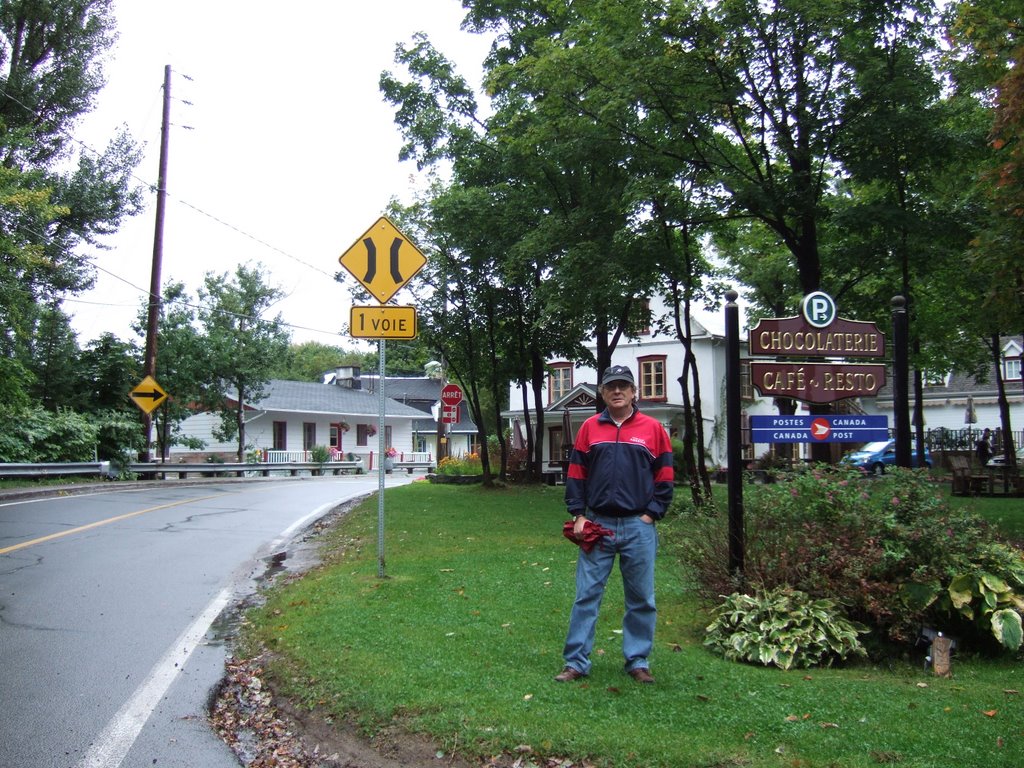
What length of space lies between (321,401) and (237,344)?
11100 mm

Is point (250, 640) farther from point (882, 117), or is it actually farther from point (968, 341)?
point (968, 341)

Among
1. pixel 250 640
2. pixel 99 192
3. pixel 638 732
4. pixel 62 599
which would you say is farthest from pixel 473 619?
pixel 99 192

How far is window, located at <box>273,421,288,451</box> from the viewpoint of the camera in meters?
46.1

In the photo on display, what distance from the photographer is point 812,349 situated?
7.71 m

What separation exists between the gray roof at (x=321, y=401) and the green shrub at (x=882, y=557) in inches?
1519

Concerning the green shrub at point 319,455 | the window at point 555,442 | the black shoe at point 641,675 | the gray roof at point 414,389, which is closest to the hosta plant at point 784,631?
the black shoe at point 641,675

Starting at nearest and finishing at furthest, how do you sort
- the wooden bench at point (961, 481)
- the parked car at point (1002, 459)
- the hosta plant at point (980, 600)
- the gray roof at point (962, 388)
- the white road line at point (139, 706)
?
the white road line at point (139, 706) → the hosta plant at point (980, 600) → the wooden bench at point (961, 481) → the parked car at point (1002, 459) → the gray roof at point (962, 388)

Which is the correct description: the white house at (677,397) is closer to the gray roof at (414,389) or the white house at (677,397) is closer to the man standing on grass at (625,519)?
the man standing on grass at (625,519)

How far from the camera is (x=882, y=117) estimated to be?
12891 mm

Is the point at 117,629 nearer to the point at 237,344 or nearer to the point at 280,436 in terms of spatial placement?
the point at 237,344

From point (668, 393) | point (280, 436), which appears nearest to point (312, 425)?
point (280, 436)

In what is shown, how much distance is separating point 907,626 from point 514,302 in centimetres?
1754

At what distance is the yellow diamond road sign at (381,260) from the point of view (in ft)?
28.4

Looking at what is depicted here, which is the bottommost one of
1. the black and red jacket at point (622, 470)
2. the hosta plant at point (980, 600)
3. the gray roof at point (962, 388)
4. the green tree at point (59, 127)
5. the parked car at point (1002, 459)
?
the hosta plant at point (980, 600)
